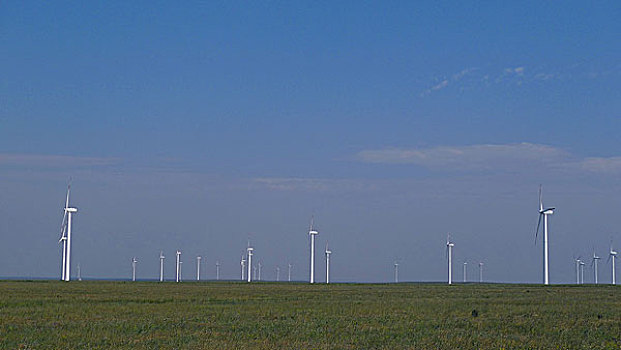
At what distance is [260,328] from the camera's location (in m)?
39.0

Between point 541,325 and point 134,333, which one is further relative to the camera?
point 541,325

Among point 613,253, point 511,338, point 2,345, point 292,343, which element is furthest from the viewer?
point 613,253

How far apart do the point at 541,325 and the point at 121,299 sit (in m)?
36.0

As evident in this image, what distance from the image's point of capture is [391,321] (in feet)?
145

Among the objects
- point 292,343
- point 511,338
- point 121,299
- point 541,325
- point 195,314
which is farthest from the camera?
point 121,299

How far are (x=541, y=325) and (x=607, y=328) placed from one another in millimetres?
3168

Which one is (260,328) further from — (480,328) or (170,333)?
(480,328)

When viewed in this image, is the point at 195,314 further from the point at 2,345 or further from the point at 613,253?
the point at 613,253

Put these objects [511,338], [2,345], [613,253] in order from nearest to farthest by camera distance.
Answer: [2,345] < [511,338] < [613,253]

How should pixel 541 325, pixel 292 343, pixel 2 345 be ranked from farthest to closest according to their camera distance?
pixel 541 325
pixel 292 343
pixel 2 345

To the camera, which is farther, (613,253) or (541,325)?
(613,253)

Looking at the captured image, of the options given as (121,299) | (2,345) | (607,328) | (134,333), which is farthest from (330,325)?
(121,299)

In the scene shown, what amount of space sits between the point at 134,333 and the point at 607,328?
21253 mm

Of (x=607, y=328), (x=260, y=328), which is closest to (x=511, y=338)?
(x=607, y=328)
